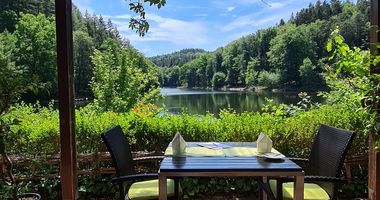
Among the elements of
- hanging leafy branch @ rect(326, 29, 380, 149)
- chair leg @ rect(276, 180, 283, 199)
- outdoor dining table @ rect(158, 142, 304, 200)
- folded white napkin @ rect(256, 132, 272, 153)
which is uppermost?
hanging leafy branch @ rect(326, 29, 380, 149)

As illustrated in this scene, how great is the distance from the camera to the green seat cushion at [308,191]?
2.16m

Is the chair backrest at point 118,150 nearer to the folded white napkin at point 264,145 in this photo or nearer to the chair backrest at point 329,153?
the folded white napkin at point 264,145

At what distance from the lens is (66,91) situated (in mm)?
2561

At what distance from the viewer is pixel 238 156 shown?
2281 millimetres

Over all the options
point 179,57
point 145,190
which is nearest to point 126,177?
point 145,190

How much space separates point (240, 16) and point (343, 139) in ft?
18.2

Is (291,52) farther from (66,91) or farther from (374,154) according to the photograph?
(66,91)

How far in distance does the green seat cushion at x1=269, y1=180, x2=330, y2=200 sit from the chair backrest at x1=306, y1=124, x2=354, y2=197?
0.18 ft

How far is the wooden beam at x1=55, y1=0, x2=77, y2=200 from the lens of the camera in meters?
2.51


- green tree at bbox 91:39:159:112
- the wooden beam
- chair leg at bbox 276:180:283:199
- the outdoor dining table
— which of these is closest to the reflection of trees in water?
green tree at bbox 91:39:159:112

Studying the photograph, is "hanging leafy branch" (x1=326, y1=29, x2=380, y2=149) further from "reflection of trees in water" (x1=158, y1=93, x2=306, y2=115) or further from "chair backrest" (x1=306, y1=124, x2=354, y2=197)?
"reflection of trees in water" (x1=158, y1=93, x2=306, y2=115)

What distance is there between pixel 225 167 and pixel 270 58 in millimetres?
11917

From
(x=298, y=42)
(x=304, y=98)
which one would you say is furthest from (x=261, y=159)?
(x=298, y=42)

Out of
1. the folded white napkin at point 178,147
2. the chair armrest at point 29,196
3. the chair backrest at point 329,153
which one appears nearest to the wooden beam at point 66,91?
the chair armrest at point 29,196
